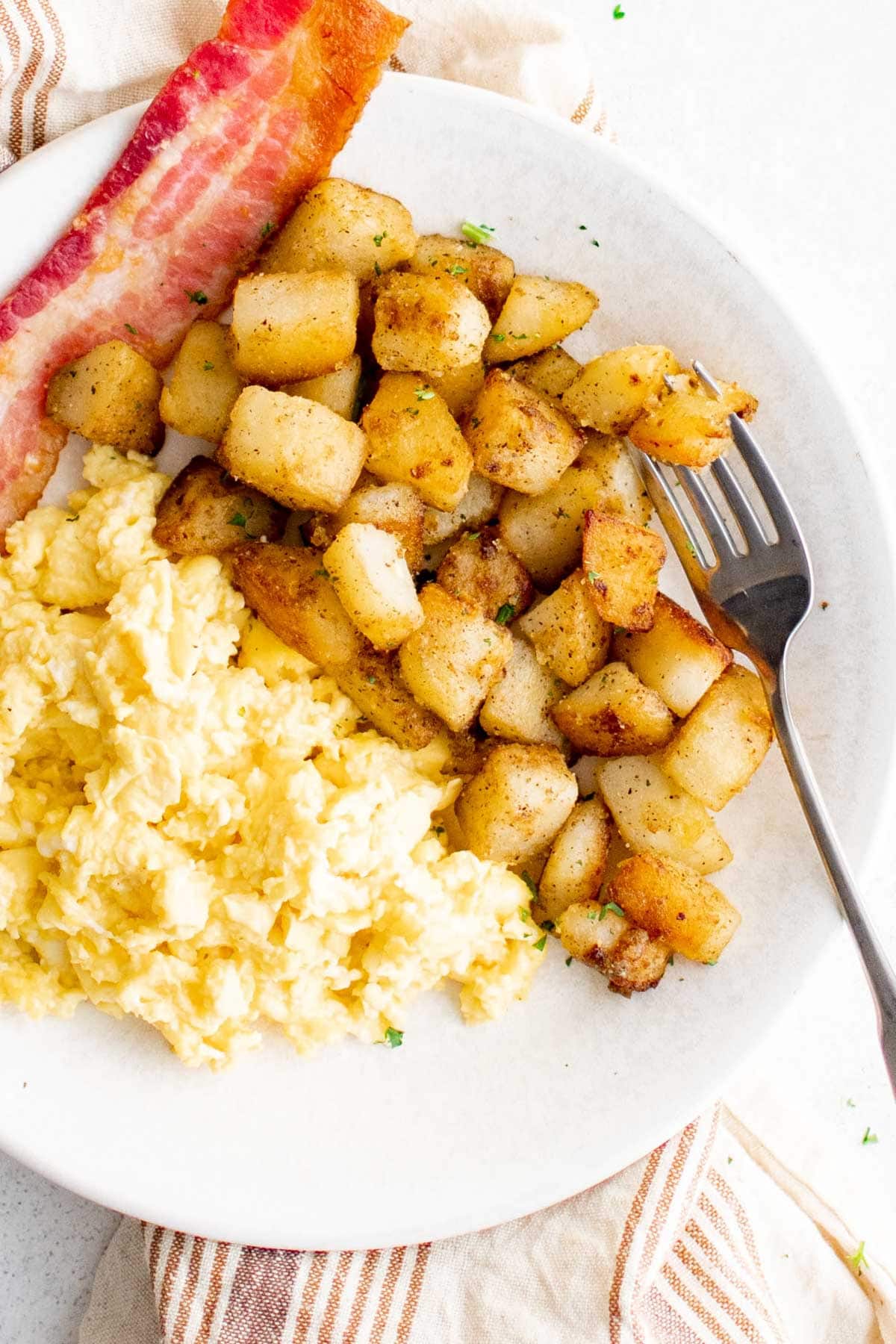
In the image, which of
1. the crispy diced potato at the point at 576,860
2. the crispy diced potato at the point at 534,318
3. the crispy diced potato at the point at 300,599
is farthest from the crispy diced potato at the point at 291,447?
the crispy diced potato at the point at 576,860

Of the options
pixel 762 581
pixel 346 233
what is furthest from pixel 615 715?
pixel 346 233

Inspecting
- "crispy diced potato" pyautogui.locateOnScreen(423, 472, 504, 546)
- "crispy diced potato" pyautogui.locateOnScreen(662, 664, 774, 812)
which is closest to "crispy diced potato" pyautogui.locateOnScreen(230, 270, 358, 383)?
"crispy diced potato" pyautogui.locateOnScreen(423, 472, 504, 546)

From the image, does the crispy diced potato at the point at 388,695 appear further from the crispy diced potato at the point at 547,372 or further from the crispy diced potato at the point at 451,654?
the crispy diced potato at the point at 547,372

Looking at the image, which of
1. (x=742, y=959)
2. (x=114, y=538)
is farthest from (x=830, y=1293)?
(x=114, y=538)

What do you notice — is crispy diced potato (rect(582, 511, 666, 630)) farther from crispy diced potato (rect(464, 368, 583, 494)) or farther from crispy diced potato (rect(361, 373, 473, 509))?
crispy diced potato (rect(361, 373, 473, 509))

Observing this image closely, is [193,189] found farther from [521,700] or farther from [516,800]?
[516,800]

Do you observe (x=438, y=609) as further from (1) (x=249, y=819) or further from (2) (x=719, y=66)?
(2) (x=719, y=66)
